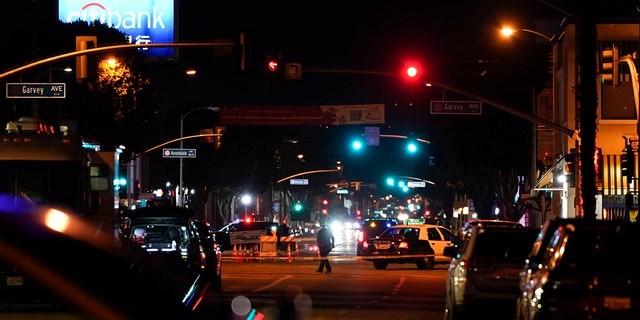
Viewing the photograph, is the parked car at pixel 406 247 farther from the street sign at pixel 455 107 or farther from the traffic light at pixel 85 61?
the traffic light at pixel 85 61

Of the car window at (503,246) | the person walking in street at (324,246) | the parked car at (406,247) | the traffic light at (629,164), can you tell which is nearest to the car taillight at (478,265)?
the car window at (503,246)

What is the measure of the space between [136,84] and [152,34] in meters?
21.0

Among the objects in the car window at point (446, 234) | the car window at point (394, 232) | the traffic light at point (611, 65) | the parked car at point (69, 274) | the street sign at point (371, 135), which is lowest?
the car window at point (446, 234)

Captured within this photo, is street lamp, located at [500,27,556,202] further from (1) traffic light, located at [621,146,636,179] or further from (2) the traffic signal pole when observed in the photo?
(2) the traffic signal pole

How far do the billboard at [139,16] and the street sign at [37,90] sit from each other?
46.3 metres

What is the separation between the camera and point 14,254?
14.5 feet

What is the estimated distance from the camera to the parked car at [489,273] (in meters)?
16.2

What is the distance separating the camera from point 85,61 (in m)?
24.7

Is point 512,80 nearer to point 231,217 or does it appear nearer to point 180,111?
point 180,111

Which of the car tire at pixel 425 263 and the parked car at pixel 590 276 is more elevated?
the parked car at pixel 590 276

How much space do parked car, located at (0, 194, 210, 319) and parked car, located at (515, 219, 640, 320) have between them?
590cm

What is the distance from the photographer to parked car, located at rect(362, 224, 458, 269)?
38031 millimetres

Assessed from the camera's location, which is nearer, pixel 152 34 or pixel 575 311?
pixel 575 311

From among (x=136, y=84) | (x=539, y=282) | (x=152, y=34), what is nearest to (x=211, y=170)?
(x=152, y=34)
